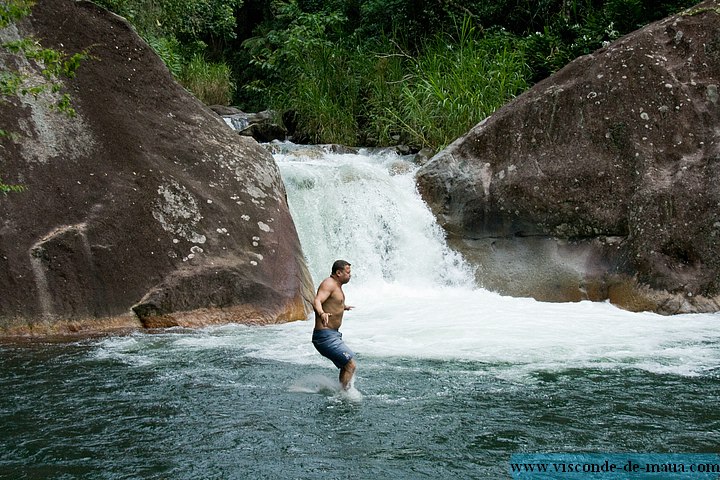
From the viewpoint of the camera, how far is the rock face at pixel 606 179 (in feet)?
35.3

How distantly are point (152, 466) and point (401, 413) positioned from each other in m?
1.80

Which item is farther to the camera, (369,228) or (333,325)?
(369,228)

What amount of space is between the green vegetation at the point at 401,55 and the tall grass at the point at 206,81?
1.1 inches

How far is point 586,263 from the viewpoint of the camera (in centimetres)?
1132

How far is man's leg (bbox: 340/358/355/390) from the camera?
6.48 m

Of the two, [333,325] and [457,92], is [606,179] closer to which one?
[457,92]

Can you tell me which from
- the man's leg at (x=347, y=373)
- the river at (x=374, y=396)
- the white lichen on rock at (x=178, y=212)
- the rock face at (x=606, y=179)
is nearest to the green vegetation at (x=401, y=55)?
→ the rock face at (x=606, y=179)

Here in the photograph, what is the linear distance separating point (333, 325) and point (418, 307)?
402 centimetres

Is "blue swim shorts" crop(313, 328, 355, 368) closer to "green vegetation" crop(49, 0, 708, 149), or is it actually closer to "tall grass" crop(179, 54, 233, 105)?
"green vegetation" crop(49, 0, 708, 149)

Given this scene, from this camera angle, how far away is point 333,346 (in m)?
6.55

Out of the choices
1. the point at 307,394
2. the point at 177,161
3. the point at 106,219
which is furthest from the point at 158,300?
the point at 307,394

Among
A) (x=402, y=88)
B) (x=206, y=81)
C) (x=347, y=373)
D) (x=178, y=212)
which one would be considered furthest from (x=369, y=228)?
(x=206, y=81)

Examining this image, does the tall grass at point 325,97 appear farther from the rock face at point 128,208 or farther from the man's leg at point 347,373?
the man's leg at point 347,373

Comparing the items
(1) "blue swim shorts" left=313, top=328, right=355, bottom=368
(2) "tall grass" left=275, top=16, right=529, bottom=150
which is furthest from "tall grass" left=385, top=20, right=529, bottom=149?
(1) "blue swim shorts" left=313, top=328, right=355, bottom=368
